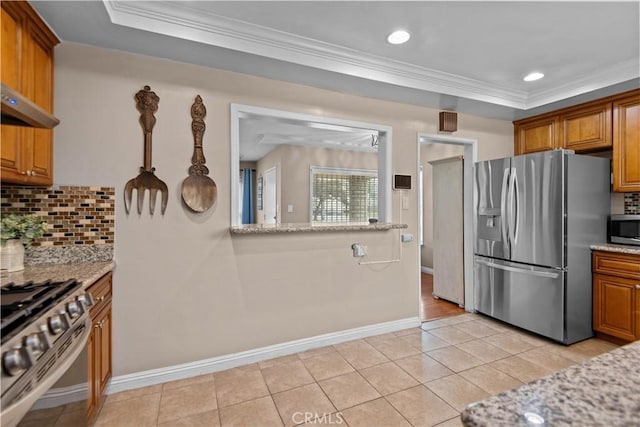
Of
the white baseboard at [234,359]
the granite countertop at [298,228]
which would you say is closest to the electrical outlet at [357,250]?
the granite countertop at [298,228]

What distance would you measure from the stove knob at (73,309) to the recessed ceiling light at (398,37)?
250 centimetres

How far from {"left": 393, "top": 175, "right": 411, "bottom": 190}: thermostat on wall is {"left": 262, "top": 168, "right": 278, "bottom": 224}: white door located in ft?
11.2

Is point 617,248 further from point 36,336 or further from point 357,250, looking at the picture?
point 36,336

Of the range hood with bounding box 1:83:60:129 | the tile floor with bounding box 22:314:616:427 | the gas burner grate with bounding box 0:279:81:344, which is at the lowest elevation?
the tile floor with bounding box 22:314:616:427

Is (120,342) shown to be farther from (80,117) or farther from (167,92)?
(167,92)

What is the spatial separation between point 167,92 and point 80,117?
0.58 metres

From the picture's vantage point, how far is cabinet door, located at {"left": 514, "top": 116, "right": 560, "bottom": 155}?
3.52 metres

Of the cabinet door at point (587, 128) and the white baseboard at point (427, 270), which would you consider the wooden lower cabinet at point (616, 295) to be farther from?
the white baseboard at point (427, 270)

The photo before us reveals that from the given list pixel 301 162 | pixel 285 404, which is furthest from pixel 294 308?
pixel 301 162

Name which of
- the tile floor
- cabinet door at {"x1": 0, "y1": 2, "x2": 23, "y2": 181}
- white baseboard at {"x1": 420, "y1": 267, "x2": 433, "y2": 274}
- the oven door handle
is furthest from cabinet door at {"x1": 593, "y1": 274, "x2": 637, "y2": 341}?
cabinet door at {"x1": 0, "y1": 2, "x2": 23, "y2": 181}

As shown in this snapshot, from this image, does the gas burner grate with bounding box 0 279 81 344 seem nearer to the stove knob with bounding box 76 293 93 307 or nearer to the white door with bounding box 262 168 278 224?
the stove knob with bounding box 76 293 93 307

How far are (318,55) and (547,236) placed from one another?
8.65ft

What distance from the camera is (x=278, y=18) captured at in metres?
2.05

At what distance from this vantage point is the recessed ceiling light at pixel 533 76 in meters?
2.88
